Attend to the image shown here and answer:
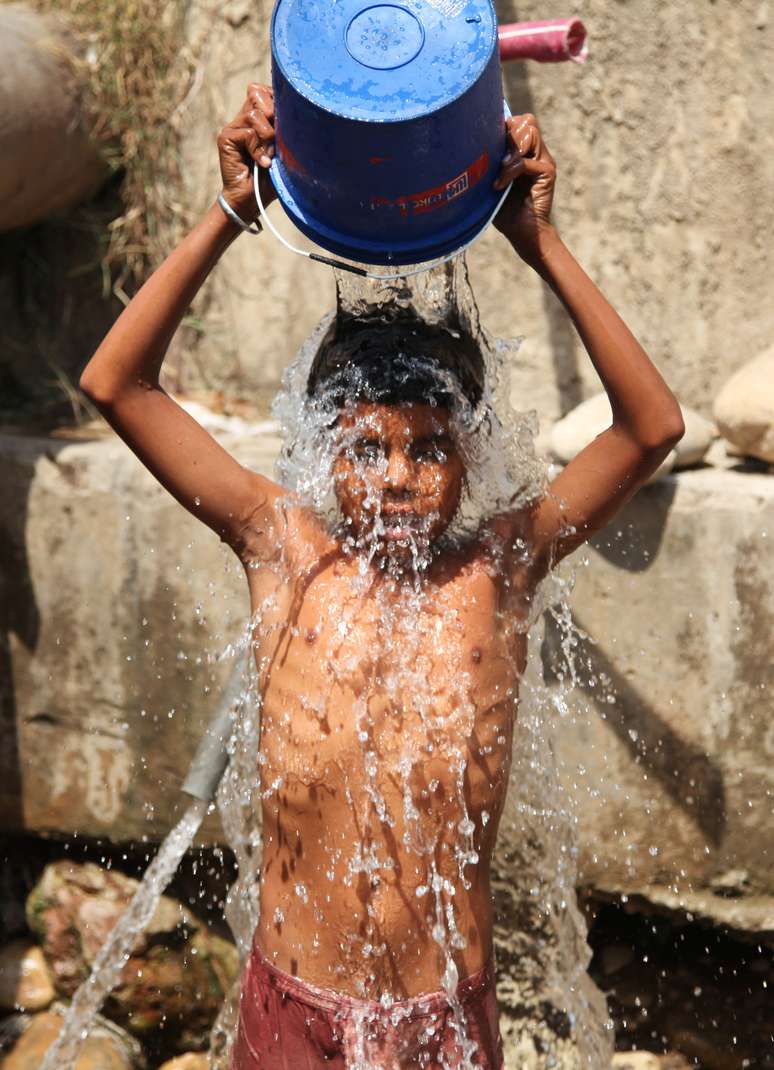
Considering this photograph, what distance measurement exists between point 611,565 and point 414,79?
1.54 metres

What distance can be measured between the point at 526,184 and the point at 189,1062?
8.53 feet

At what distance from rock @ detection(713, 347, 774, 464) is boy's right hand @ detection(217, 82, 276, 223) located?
1.44m

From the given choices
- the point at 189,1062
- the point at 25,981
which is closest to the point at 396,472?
the point at 189,1062

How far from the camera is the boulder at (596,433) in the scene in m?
3.08

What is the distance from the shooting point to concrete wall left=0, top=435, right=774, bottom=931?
10.0ft

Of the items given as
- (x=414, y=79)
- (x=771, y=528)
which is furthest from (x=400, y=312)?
(x=771, y=528)

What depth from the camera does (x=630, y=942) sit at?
11.4 ft

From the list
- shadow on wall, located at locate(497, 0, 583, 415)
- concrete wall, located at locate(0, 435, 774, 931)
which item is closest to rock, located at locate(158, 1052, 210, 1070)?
concrete wall, located at locate(0, 435, 774, 931)

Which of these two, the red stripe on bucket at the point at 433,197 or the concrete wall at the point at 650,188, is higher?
the red stripe on bucket at the point at 433,197

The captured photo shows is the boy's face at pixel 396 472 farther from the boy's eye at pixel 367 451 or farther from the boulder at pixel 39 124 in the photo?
the boulder at pixel 39 124

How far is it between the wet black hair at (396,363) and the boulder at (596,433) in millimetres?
778

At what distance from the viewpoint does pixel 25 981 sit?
372cm

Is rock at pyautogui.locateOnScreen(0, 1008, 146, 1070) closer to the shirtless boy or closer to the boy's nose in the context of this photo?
the shirtless boy

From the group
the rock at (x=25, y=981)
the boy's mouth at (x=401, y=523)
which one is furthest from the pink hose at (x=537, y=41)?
the rock at (x=25, y=981)
